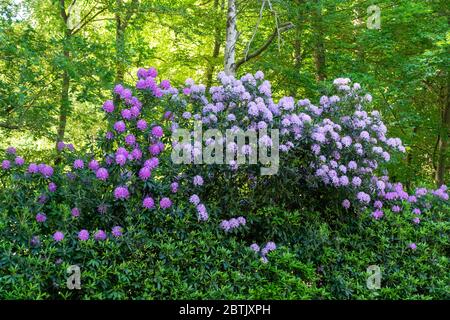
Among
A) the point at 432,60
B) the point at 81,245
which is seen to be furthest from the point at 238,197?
the point at 432,60

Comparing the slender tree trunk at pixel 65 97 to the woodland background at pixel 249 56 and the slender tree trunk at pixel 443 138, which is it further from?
the slender tree trunk at pixel 443 138

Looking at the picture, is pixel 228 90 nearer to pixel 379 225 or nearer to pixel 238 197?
pixel 238 197

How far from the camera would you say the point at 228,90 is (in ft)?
16.9

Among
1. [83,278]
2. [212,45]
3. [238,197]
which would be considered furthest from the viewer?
[212,45]

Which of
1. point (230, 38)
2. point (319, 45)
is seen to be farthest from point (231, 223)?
point (319, 45)

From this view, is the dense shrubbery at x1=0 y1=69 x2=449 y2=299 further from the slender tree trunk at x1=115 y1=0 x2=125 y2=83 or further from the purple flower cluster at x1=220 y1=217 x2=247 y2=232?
the slender tree trunk at x1=115 y1=0 x2=125 y2=83

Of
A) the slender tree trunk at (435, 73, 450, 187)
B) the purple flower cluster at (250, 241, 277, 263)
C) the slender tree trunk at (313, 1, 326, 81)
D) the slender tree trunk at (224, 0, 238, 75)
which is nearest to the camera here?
the purple flower cluster at (250, 241, 277, 263)

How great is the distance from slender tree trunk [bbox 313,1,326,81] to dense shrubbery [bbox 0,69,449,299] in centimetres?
390

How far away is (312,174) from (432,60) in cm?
365

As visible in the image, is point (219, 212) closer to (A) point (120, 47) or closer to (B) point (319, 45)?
(A) point (120, 47)

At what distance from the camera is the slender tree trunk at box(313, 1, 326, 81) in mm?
9266

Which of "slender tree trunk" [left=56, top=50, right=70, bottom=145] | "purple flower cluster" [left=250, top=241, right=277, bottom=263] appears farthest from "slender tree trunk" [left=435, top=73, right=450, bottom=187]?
"slender tree trunk" [left=56, top=50, right=70, bottom=145]

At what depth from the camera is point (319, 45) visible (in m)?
10.1

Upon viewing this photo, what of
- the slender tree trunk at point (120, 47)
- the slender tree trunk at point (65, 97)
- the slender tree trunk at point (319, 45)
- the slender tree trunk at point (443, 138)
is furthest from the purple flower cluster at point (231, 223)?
the slender tree trunk at point (443, 138)
